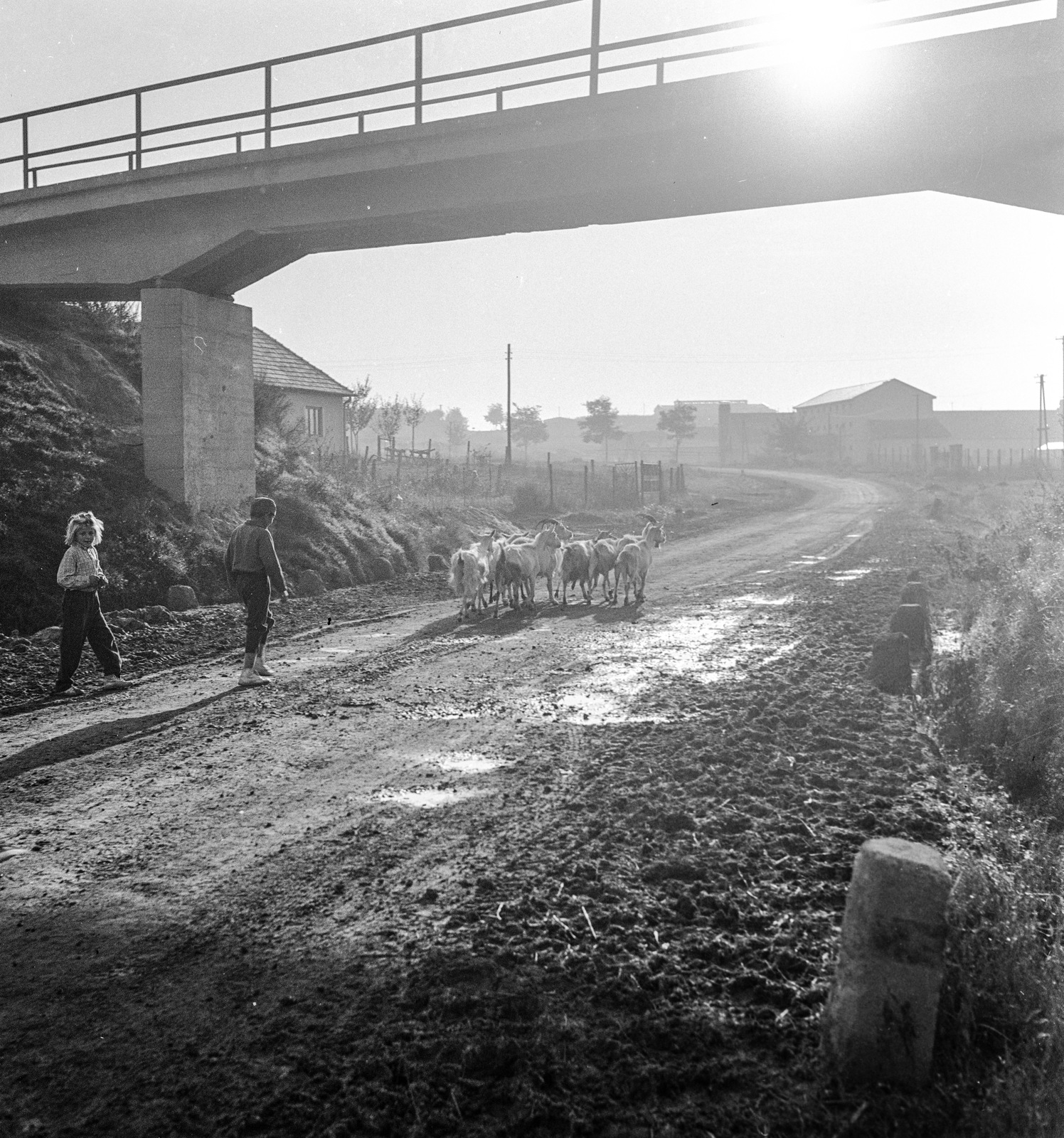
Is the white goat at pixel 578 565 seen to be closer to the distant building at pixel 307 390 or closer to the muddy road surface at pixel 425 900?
the muddy road surface at pixel 425 900

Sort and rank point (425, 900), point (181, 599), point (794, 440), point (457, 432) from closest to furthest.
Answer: point (425, 900), point (181, 599), point (794, 440), point (457, 432)

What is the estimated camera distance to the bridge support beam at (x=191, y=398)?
16.8 meters

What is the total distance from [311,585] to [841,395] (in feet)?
320

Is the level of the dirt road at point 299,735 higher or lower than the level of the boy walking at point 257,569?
lower

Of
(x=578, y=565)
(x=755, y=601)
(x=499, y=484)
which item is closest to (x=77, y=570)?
(x=578, y=565)

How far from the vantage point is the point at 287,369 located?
123ft

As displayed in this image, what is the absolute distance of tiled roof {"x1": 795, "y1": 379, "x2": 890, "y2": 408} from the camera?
10094cm

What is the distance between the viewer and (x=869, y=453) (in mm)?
95625

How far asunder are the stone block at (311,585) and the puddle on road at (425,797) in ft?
32.4

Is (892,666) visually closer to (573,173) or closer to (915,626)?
(915,626)

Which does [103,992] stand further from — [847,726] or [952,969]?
[847,726]

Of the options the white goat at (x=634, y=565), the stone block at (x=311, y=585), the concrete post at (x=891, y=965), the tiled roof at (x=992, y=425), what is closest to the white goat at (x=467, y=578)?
the white goat at (x=634, y=565)

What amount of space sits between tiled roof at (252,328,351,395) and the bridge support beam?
1718 centimetres

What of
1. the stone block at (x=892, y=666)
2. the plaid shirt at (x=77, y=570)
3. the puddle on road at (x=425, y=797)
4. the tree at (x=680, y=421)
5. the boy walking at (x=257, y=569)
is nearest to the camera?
the puddle on road at (x=425, y=797)
